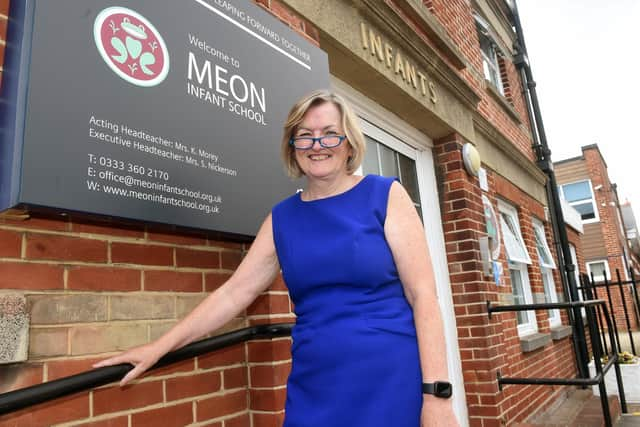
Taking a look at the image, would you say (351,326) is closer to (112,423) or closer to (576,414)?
(112,423)

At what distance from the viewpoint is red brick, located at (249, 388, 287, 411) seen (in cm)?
192

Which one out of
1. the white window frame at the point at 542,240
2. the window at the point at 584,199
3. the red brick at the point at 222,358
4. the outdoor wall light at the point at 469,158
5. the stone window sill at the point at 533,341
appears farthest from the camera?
the window at the point at 584,199

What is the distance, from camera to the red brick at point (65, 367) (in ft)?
4.39

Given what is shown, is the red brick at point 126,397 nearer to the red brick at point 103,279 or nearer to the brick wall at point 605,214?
the red brick at point 103,279

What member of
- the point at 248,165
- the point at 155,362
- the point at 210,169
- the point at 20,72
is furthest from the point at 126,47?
the point at 155,362

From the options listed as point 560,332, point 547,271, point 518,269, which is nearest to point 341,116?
point 518,269

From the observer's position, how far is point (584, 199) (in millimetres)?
22031

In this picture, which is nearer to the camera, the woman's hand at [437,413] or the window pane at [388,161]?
the woman's hand at [437,413]

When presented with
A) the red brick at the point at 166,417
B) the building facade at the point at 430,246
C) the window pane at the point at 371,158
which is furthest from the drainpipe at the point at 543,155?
the red brick at the point at 166,417

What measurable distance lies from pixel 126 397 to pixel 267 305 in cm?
68

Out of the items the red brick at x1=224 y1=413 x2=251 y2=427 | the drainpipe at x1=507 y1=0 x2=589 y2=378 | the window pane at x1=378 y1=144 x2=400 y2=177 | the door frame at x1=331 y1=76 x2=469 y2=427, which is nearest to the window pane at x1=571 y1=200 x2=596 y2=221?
the drainpipe at x1=507 y1=0 x2=589 y2=378

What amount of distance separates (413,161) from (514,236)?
2369 mm

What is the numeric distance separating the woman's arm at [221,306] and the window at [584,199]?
23.7 metres

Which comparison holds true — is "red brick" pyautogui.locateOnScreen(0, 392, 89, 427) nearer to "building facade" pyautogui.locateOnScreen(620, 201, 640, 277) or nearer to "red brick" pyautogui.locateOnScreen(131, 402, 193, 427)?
"red brick" pyautogui.locateOnScreen(131, 402, 193, 427)
